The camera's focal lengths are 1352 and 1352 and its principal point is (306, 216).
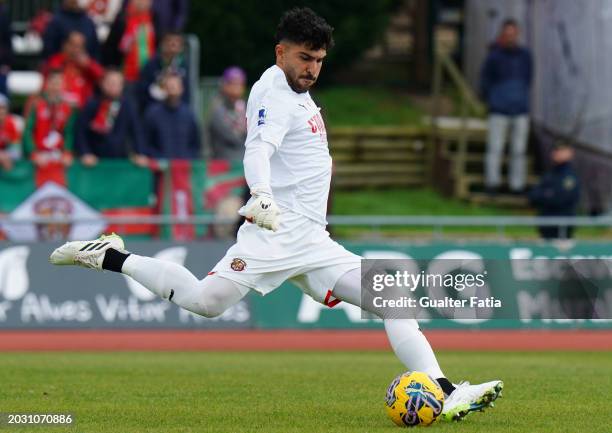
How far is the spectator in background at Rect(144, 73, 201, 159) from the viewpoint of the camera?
19.0 metres

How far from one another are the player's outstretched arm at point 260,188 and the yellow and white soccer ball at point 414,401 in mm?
1272

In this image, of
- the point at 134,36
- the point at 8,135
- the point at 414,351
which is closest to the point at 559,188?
the point at 134,36

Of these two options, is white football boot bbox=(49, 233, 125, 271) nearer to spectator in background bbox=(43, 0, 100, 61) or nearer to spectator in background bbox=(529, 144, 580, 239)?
spectator in background bbox=(529, 144, 580, 239)

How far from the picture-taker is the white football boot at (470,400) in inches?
329

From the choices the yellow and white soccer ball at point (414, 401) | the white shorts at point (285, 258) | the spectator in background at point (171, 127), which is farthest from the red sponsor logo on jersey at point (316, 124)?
the spectator in background at point (171, 127)

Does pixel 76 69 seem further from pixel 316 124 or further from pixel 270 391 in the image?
pixel 316 124

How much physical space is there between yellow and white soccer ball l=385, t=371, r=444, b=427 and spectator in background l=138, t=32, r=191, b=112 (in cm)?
1204

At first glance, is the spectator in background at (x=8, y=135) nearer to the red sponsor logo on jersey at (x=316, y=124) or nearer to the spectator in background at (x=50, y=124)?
the spectator in background at (x=50, y=124)

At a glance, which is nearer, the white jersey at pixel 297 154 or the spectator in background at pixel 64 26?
the white jersey at pixel 297 154

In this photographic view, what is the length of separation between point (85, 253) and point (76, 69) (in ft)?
37.0

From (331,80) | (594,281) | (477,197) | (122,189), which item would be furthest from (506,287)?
(331,80)

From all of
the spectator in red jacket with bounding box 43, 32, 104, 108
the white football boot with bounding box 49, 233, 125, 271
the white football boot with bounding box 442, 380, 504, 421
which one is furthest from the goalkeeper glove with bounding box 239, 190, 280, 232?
the spectator in red jacket with bounding box 43, 32, 104, 108

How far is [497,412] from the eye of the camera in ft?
29.7

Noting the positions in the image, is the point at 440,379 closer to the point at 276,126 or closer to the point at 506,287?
the point at 276,126
